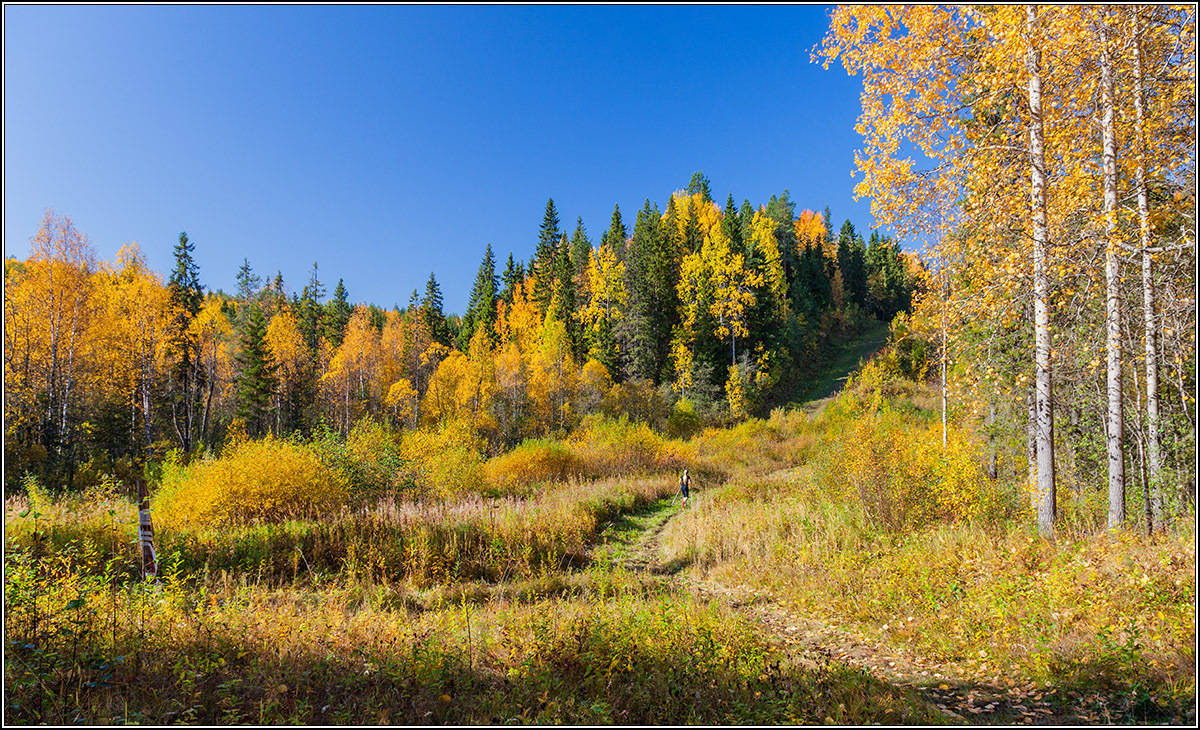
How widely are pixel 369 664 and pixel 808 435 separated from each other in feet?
90.0

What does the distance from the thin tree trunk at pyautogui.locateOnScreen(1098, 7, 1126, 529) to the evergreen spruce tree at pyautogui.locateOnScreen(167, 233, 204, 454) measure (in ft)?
105

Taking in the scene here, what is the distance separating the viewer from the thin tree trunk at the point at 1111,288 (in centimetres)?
520

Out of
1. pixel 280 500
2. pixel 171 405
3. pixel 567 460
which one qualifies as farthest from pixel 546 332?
pixel 280 500

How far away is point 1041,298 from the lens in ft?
20.2

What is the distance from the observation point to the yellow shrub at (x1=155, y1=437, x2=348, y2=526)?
30.5 feet

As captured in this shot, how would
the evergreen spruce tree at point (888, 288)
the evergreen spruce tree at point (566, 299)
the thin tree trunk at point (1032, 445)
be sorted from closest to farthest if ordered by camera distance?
1. the thin tree trunk at point (1032, 445)
2. the evergreen spruce tree at point (566, 299)
3. the evergreen spruce tree at point (888, 288)

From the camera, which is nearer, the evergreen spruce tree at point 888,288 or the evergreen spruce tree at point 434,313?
the evergreen spruce tree at point 434,313

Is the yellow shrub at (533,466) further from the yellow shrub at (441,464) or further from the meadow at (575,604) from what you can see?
the meadow at (575,604)

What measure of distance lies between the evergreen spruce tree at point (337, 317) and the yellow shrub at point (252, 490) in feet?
113

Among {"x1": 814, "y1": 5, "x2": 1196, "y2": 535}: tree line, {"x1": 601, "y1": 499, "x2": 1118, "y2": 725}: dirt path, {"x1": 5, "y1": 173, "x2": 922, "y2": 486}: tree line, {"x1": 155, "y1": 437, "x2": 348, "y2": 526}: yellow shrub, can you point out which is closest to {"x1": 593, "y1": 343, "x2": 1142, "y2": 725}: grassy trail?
{"x1": 601, "y1": 499, "x2": 1118, "y2": 725}: dirt path

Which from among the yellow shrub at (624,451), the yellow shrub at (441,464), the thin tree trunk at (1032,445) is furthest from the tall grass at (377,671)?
the yellow shrub at (624,451)

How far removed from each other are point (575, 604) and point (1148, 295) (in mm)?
7534

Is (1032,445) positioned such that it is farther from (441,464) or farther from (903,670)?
(441,464)

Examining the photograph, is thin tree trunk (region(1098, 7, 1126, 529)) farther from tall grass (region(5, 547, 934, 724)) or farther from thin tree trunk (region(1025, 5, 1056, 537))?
tall grass (region(5, 547, 934, 724))
